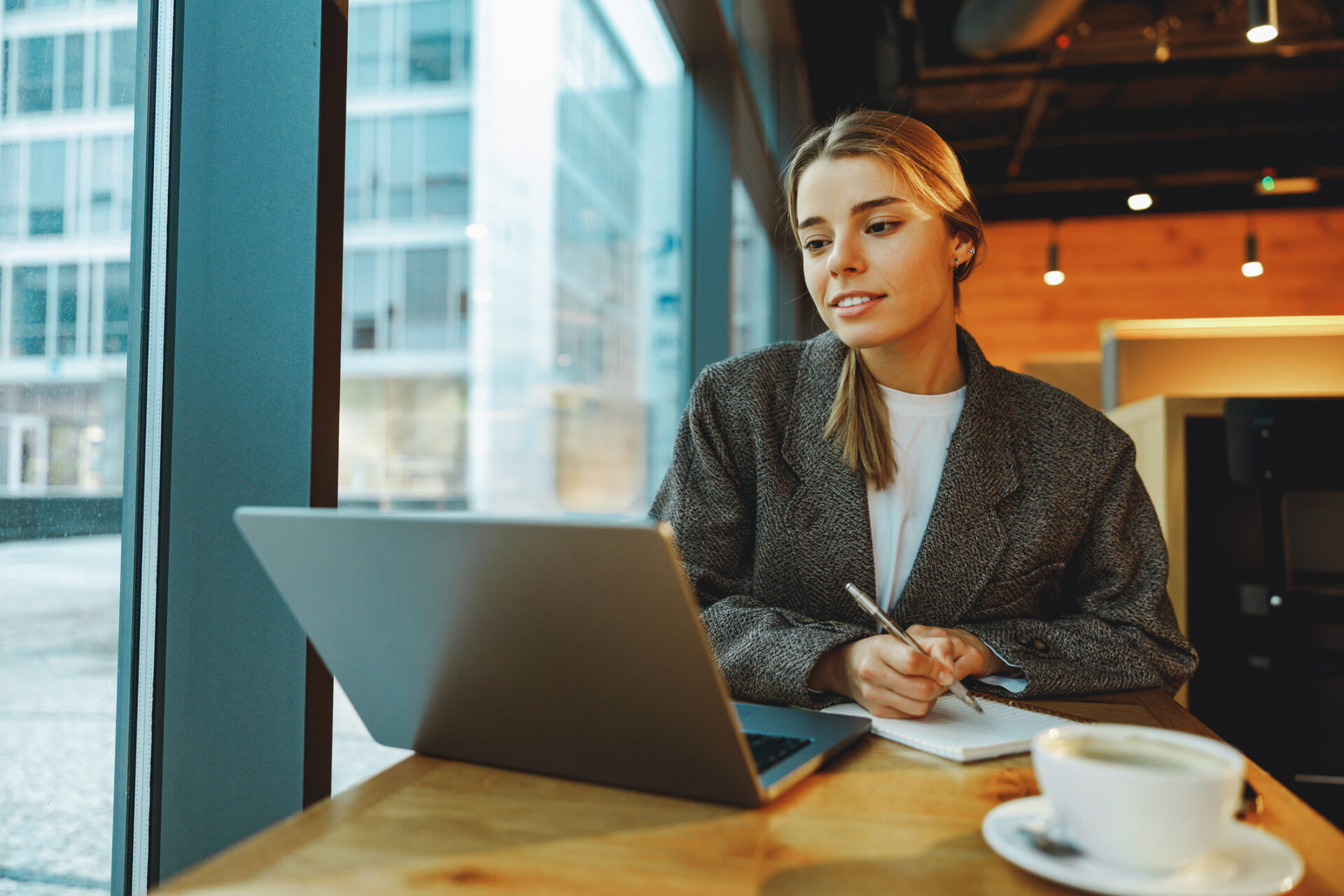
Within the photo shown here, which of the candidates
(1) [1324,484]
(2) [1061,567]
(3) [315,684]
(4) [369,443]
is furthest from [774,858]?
(4) [369,443]

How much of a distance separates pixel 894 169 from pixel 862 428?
0.29 meters

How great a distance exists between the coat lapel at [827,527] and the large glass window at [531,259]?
1.65 m

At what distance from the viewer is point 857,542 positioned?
3.42 feet

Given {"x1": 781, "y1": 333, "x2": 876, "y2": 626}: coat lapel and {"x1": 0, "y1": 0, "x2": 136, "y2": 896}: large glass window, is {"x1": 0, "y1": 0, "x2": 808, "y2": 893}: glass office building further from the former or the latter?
{"x1": 781, "y1": 333, "x2": 876, "y2": 626}: coat lapel

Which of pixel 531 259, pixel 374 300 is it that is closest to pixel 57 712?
pixel 374 300

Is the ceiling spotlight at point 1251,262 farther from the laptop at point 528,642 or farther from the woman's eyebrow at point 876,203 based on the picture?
the laptop at point 528,642

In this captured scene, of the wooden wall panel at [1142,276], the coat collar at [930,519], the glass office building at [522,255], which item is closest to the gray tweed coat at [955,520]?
the coat collar at [930,519]

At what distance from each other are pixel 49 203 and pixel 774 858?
744 mm

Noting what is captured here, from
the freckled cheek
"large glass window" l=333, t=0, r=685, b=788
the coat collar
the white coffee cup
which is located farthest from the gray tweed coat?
"large glass window" l=333, t=0, r=685, b=788

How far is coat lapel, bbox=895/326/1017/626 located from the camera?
1015 millimetres

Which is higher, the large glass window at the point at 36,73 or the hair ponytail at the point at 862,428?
the large glass window at the point at 36,73

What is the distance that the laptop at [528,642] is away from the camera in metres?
0.46

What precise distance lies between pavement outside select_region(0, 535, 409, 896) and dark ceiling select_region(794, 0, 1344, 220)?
3311mm

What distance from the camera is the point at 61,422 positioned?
0.78 metres
